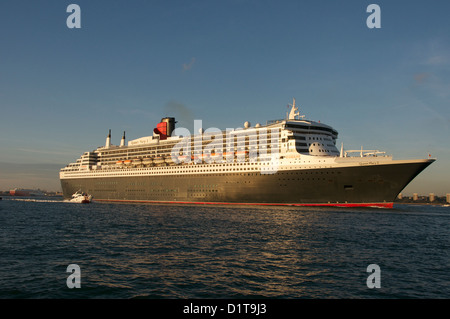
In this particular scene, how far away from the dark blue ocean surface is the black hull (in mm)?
16443

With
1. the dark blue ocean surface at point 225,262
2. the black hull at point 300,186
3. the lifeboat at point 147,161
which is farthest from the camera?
the lifeboat at point 147,161

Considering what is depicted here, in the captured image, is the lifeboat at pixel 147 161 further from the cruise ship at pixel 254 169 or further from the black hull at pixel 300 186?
the black hull at pixel 300 186

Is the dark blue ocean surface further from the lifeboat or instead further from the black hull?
the lifeboat

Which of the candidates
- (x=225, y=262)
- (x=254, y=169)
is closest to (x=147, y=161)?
(x=254, y=169)

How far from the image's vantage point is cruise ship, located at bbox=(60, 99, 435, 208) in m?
44.0

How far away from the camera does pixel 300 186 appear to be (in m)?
47.0

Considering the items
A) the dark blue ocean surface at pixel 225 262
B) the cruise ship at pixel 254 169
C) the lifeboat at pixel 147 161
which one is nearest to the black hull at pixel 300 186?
the cruise ship at pixel 254 169

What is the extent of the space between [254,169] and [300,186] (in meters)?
8.44

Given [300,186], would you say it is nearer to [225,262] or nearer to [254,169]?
[254,169]

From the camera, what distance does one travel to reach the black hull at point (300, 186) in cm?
4306

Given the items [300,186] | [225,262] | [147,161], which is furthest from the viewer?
[147,161]

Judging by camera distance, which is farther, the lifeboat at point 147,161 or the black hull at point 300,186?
the lifeboat at point 147,161

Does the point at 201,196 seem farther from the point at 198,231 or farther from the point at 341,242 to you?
the point at 341,242
